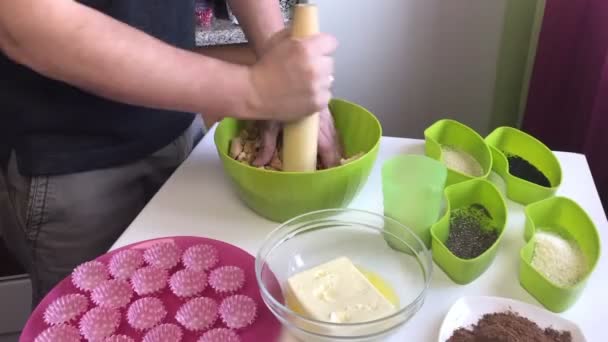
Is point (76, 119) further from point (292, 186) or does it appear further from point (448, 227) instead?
point (448, 227)

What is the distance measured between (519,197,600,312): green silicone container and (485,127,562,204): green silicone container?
5 cm

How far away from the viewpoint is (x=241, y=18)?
87 cm

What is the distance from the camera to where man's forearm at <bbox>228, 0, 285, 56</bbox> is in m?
0.84

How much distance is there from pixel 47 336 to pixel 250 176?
0.27 metres

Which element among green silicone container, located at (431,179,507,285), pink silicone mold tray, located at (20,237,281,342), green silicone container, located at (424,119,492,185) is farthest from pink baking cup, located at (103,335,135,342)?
green silicone container, located at (424,119,492,185)

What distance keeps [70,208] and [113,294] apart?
260 mm

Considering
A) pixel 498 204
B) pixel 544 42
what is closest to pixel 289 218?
pixel 498 204

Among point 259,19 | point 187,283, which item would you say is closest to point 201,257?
point 187,283

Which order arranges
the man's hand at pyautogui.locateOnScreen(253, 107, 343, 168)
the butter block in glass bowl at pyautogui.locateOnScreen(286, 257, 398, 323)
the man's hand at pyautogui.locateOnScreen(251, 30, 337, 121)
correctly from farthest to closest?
the man's hand at pyautogui.locateOnScreen(253, 107, 343, 168)
the man's hand at pyautogui.locateOnScreen(251, 30, 337, 121)
the butter block in glass bowl at pyautogui.locateOnScreen(286, 257, 398, 323)

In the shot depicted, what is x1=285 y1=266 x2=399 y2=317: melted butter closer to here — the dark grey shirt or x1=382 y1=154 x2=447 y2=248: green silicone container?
x1=382 y1=154 x2=447 y2=248: green silicone container

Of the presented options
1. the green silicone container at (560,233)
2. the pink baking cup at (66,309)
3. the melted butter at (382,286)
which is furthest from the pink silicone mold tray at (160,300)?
the green silicone container at (560,233)

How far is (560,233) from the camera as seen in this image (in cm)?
67

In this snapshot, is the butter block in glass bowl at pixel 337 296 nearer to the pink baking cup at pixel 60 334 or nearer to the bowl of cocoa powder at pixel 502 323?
the bowl of cocoa powder at pixel 502 323

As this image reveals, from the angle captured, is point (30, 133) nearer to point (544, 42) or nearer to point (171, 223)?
point (171, 223)
